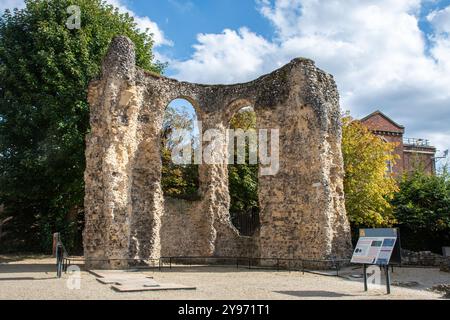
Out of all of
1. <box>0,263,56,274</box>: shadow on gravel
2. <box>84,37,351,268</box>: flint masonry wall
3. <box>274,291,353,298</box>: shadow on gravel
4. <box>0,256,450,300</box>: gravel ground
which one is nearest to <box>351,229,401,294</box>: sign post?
<box>0,256,450,300</box>: gravel ground

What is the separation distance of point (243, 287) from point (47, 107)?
1290cm

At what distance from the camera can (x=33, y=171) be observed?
775 inches

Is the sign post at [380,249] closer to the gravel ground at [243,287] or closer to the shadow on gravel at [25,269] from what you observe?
the gravel ground at [243,287]

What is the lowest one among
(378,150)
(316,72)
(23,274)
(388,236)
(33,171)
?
(23,274)

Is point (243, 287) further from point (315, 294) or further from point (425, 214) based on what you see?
point (425, 214)

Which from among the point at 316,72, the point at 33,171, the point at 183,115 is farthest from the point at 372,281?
the point at 183,115

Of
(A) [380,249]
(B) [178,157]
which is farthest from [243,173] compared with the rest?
(A) [380,249]

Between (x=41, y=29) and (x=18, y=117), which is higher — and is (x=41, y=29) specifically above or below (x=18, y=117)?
above

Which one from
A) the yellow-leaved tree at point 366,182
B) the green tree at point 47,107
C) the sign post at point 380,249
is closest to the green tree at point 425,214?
the yellow-leaved tree at point 366,182

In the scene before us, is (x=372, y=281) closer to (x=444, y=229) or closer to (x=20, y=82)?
(x=444, y=229)

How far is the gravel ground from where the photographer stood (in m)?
8.80

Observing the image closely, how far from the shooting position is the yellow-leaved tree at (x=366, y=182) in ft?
72.0

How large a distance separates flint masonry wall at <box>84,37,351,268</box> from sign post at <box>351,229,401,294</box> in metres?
4.83

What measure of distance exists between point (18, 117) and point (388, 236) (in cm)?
1569
